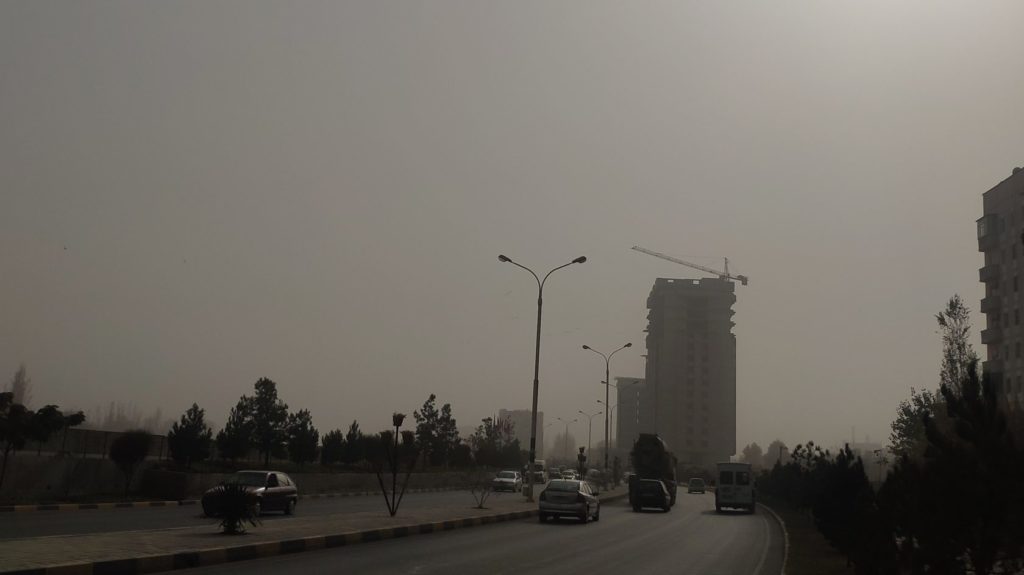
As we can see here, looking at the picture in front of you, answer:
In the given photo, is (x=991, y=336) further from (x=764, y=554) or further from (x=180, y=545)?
(x=180, y=545)

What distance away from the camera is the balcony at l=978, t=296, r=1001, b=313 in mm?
71938

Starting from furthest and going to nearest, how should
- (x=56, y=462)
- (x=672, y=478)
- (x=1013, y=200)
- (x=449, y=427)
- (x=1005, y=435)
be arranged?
1. (x=449, y=427)
2. (x=1013, y=200)
3. (x=672, y=478)
4. (x=56, y=462)
5. (x=1005, y=435)

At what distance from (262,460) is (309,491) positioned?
36.9 ft

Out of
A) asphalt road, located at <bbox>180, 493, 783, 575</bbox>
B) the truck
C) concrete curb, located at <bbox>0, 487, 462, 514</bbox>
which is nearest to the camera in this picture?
asphalt road, located at <bbox>180, 493, 783, 575</bbox>

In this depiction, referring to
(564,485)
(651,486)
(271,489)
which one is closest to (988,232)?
(651,486)

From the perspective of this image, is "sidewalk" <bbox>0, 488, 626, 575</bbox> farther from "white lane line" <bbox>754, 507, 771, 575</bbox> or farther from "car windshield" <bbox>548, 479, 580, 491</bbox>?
"white lane line" <bbox>754, 507, 771, 575</bbox>

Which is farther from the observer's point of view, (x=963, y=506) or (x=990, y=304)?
(x=990, y=304)

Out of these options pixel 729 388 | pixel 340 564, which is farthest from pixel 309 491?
pixel 729 388

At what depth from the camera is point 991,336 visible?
72312 millimetres

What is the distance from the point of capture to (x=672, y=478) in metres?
54.2

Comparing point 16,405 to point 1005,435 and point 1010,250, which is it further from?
point 1010,250

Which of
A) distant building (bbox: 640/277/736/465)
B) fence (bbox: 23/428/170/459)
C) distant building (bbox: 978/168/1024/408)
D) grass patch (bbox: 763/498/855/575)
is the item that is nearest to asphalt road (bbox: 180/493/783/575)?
grass patch (bbox: 763/498/855/575)

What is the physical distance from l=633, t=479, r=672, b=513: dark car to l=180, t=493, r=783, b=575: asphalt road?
42.7 ft

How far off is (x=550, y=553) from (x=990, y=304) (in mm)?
65286
